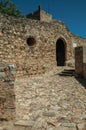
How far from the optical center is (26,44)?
11328 mm

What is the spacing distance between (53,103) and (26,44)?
595cm

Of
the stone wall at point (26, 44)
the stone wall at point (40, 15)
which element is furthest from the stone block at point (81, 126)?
the stone wall at point (40, 15)

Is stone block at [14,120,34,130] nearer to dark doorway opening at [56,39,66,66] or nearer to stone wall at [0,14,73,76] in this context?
stone wall at [0,14,73,76]

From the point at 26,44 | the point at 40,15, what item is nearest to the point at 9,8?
the point at 40,15

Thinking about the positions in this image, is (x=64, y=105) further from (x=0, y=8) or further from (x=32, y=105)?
(x=0, y=8)

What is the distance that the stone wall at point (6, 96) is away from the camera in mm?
4656

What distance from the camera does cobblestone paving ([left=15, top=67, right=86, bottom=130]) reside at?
4.78 metres

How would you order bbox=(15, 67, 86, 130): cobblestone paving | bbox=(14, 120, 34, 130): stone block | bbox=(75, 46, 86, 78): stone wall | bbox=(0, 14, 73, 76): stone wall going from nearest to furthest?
bbox=(14, 120, 34, 130): stone block, bbox=(15, 67, 86, 130): cobblestone paving, bbox=(75, 46, 86, 78): stone wall, bbox=(0, 14, 73, 76): stone wall

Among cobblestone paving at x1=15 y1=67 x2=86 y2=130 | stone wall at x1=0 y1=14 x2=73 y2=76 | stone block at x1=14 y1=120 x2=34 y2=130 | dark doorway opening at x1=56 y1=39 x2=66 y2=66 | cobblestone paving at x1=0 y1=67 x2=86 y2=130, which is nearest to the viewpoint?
stone block at x1=14 y1=120 x2=34 y2=130

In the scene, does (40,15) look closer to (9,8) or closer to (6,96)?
(9,8)

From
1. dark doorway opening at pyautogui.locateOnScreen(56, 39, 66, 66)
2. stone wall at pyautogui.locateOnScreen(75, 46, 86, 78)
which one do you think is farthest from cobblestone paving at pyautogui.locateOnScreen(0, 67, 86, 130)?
dark doorway opening at pyautogui.locateOnScreen(56, 39, 66, 66)

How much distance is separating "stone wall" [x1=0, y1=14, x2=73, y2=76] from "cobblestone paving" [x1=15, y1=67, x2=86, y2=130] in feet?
8.95

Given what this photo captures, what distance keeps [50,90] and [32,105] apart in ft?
6.08

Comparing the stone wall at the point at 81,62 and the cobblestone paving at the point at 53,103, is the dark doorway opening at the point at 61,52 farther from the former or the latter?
the cobblestone paving at the point at 53,103
